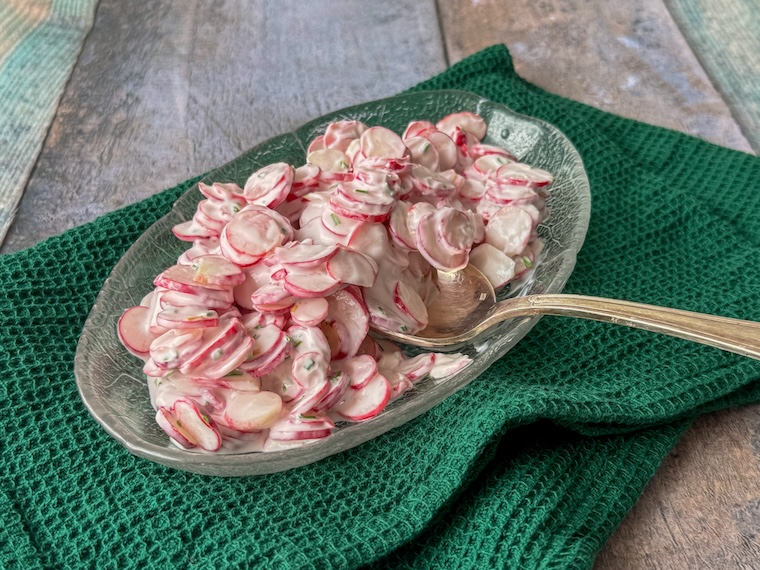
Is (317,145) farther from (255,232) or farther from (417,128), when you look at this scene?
(255,232)

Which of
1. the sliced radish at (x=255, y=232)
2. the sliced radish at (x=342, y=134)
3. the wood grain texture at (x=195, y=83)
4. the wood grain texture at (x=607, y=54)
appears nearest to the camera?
the sliced radish at (x=255, y=232)

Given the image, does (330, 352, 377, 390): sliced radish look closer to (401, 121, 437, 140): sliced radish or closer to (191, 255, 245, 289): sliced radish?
(191, 255, 245, 289): sliced radish

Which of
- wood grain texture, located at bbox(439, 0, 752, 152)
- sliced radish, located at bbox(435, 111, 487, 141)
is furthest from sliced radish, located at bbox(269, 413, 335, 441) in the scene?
wood grain texture, located at bbox(439, 0, 752, 152)

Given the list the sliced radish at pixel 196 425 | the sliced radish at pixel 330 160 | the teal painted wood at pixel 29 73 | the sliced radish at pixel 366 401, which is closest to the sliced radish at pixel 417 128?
the sliced radish at pixel 330 160

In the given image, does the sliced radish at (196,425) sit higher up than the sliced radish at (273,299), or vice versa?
the sliced radish at (273,299)

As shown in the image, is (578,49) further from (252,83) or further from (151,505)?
(151,505)

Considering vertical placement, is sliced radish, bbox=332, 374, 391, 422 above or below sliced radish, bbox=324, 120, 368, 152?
below

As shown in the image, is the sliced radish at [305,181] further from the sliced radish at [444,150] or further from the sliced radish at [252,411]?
the sliced radish at [252,411]
